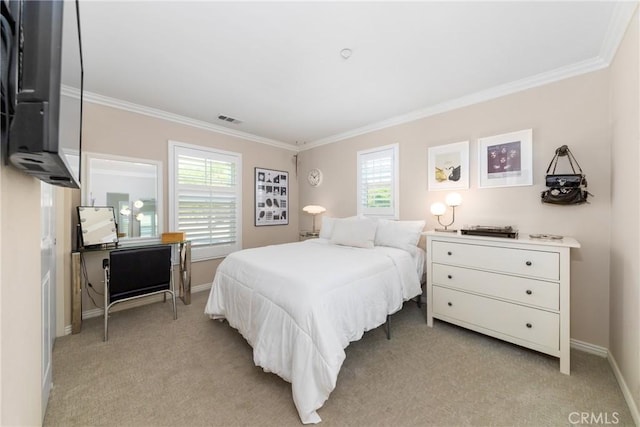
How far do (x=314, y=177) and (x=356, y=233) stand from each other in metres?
1.89

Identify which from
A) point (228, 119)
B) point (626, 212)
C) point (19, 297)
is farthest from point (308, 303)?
point (228, 119)

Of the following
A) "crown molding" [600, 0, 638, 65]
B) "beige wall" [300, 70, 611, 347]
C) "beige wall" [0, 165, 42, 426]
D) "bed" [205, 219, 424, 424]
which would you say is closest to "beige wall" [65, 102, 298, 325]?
"bed" [205, 219, 424, 424]

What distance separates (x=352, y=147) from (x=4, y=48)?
145 inches

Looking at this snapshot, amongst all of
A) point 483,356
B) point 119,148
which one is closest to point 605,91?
point 483,356

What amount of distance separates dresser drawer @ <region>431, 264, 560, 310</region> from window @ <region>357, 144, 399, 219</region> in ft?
3.83

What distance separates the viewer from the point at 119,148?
116 inches

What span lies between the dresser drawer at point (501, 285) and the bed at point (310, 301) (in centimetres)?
34

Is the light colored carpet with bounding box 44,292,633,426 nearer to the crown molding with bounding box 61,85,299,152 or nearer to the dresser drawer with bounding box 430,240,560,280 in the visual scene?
the dresser drawer with bounding box 430,240,560,280

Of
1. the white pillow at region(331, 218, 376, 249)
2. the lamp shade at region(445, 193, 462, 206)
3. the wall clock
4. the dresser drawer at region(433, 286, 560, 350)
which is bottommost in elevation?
→ the dresser drawer at region(433, 286, 560, 350)

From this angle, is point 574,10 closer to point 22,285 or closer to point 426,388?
point 426,388

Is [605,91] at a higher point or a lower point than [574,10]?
lower

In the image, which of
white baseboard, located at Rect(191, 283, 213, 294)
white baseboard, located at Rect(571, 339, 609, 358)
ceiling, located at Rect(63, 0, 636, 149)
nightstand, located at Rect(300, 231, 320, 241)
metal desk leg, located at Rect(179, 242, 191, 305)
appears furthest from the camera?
nightstand, located at Rect(300, 231, 320, 241)

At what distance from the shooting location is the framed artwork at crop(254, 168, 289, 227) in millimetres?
4305

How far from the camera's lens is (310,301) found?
1.60m
